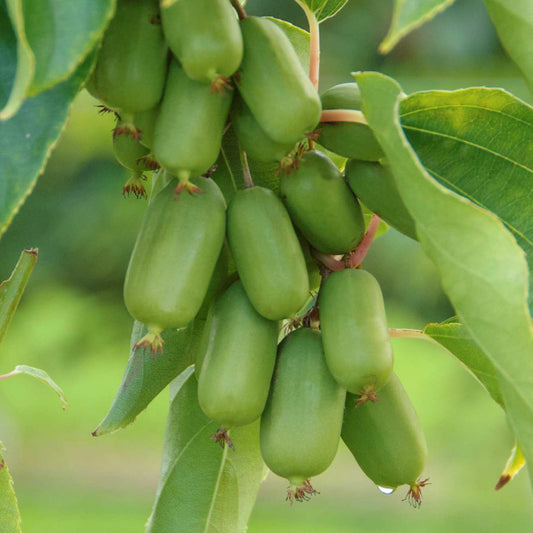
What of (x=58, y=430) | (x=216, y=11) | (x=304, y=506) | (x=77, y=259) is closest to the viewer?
(x=216, y=11)

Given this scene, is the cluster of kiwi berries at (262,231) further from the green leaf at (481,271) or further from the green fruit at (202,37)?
the green leaf at (481,271)

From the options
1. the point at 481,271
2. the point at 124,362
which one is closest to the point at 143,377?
the point at 481,271

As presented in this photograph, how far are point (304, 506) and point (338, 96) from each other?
143 inches

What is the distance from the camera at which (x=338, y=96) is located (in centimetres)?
66

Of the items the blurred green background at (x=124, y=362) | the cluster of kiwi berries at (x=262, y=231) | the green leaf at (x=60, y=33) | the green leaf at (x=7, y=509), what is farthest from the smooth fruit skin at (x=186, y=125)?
the blurred green background at (x=124, y=362)

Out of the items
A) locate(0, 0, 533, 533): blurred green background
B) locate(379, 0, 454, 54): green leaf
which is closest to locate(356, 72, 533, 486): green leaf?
locate(379, 0, 454, 54): green leaf

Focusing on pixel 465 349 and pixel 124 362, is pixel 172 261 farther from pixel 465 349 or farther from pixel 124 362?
pixel 124 362

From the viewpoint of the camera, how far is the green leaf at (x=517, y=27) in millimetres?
575

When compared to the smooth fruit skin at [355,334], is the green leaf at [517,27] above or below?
above

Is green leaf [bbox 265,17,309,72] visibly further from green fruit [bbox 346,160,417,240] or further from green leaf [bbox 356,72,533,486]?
green leaf [bbox 356,72,533,486]

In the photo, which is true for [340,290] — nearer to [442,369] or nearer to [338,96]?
[338,96]

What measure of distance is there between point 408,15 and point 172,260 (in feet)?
0.78

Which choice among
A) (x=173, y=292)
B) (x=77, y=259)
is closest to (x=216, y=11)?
(x=173, y=292)

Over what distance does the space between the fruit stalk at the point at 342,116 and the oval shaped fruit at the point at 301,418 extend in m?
0.17
